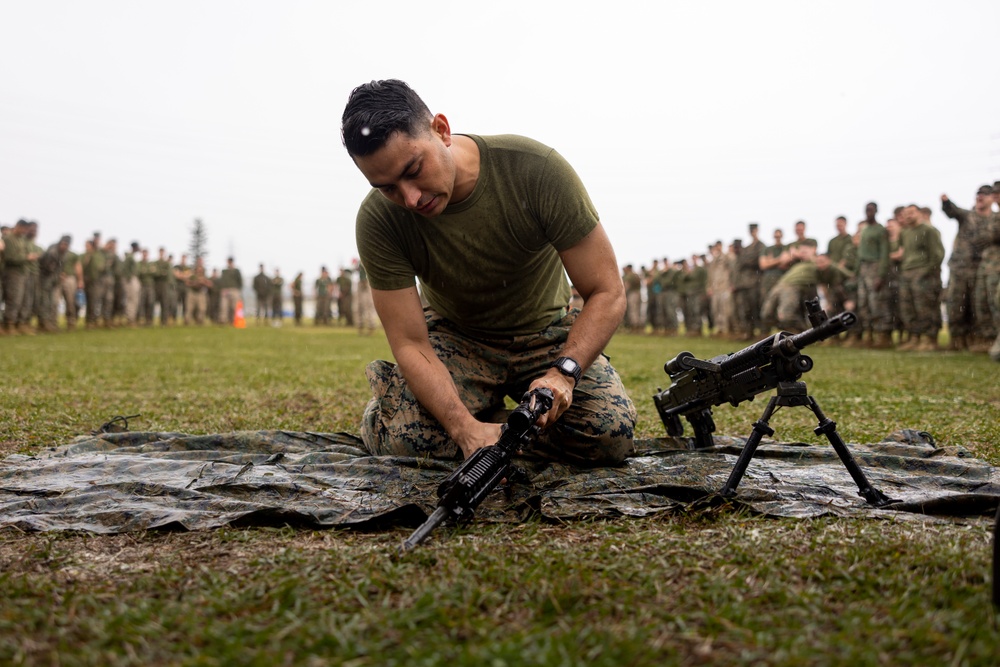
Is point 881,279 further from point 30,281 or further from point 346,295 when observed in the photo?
point 346,295

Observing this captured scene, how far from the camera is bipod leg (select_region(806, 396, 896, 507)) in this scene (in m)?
3.17

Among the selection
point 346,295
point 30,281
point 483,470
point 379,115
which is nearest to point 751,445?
point 483,470

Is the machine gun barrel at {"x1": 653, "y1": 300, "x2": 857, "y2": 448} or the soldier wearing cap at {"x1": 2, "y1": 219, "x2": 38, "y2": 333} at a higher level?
the soldier wearing cap at {"x1": 2, "y1": 219, "x2": 38, "y2": 333}

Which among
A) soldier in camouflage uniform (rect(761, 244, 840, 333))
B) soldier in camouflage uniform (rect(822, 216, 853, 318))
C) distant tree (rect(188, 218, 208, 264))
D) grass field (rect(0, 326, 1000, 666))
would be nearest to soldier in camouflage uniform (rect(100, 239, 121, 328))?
soldier in camouflage uniform (rect(761, 244, 840, 333))

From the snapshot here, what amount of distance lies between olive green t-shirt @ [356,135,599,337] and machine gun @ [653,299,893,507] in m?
0.93

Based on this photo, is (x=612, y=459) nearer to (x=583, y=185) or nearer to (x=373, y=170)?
(x=583, y=185)

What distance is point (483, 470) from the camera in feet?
9.87

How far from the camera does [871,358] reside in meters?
13.0

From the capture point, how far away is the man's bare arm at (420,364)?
12.0ft

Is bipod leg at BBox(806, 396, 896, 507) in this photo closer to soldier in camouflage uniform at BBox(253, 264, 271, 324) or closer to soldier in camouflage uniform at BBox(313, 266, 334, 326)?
soldier in camouflage uniform at BBox(313, 266, 334, 326)

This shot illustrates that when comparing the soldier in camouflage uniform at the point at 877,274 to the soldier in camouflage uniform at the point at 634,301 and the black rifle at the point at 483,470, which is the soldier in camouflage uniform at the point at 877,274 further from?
the black rifle at the point at 483,470

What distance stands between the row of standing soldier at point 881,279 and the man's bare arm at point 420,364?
10404 millimetres

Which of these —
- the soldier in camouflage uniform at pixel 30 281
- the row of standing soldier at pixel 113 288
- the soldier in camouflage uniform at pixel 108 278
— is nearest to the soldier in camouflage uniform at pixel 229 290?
the row of standing soldier at pixel 113 288

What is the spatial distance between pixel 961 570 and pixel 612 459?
195 cm
